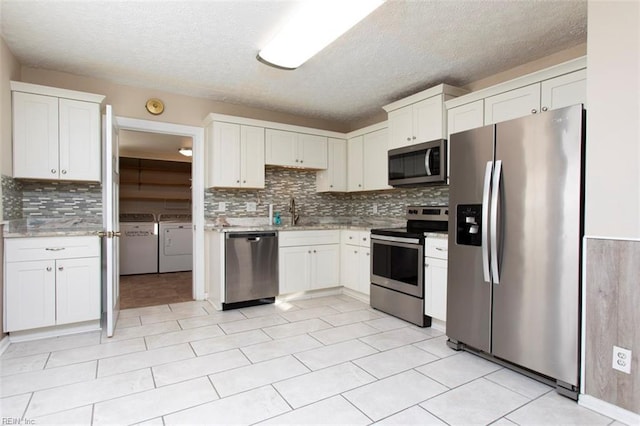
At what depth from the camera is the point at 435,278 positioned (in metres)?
3.02

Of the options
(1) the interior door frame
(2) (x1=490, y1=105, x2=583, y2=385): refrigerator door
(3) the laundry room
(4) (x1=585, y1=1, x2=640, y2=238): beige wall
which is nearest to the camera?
(4) (x1=585, y1=1, x2=640, y2=238): beige wall

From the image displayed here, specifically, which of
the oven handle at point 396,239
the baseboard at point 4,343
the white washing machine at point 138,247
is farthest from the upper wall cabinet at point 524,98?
the white washing machine at point 138,247

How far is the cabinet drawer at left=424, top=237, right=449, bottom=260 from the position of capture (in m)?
2.92

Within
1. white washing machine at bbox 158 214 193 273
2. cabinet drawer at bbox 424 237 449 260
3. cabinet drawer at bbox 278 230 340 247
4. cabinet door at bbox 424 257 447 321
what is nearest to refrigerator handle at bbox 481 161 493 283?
cabinet drawer at bbox 424 237 449 260

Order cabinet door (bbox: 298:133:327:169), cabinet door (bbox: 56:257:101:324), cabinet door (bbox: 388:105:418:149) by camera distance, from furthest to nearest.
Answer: cabinet door (bbox: 298:133:327:169), cabinet door (bbox: 388:105:418:149), cabinet door (bbox: 56:257:101:324)

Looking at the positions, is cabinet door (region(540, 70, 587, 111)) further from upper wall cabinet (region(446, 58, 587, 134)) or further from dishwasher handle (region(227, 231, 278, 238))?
dishwasher handle (region(227, 231, 278, 238))

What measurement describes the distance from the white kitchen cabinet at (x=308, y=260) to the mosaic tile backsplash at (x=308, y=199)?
72 centimetres

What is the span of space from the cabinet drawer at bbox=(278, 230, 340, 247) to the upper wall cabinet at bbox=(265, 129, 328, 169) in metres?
0.92

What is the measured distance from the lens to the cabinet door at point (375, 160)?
410 cm

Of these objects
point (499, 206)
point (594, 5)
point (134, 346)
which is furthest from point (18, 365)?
point (594, 5)

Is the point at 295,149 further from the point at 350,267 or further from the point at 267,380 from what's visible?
the point at 267,380

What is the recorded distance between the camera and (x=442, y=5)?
7.25ft

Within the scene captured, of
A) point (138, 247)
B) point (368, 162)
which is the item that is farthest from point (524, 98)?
point (138, 247)

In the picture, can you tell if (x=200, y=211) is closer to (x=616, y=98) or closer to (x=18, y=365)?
(x=18, y=365)
